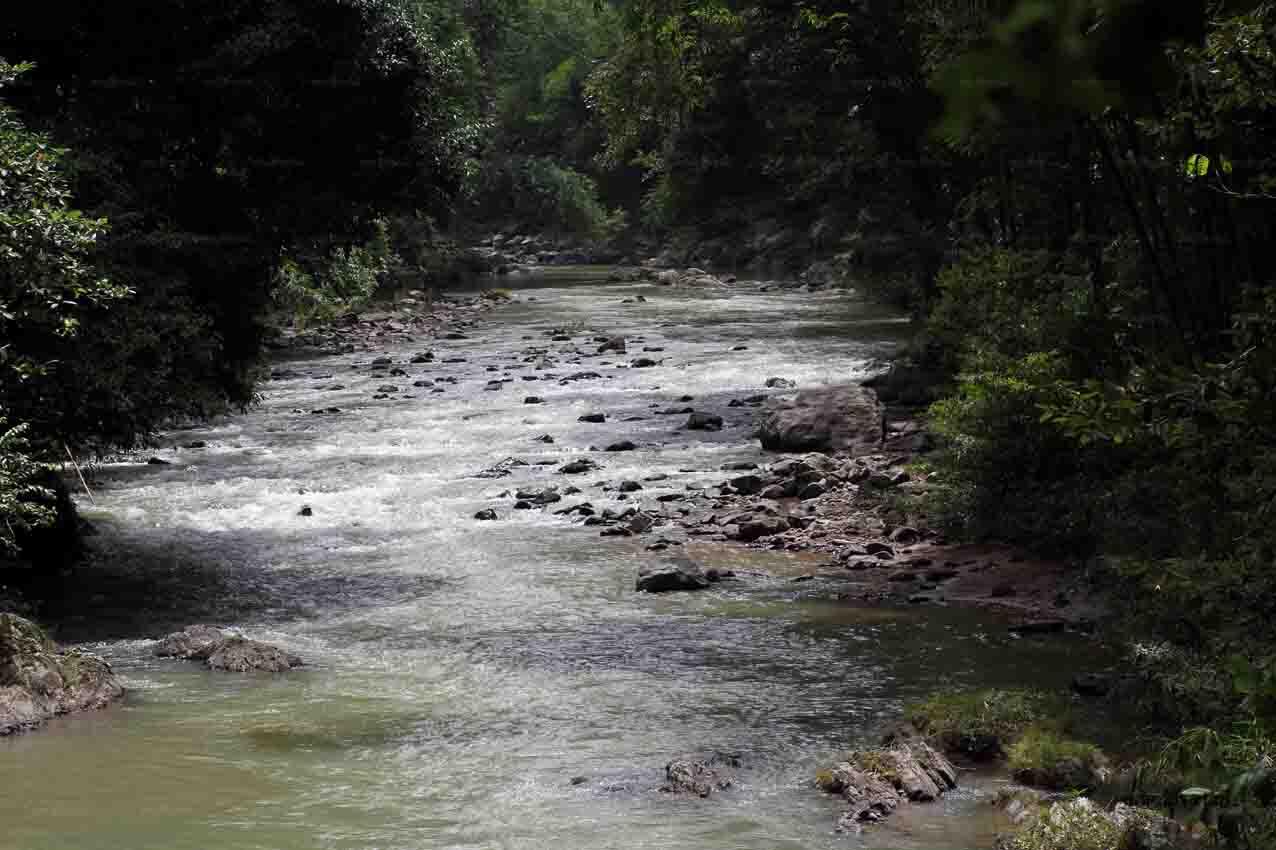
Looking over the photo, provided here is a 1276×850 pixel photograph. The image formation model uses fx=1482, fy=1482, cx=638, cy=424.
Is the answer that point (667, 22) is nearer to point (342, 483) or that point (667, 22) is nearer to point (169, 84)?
point (169, 84)

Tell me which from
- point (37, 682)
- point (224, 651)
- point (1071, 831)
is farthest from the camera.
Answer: point (224, 651)

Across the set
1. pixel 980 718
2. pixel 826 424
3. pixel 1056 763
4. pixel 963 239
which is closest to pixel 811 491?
pixel 826 424

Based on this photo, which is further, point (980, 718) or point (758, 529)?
point (758, 529)

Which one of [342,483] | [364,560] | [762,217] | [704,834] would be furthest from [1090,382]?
[762,217]

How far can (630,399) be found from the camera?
24219 mm

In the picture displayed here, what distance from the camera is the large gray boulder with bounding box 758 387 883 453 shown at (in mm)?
19312

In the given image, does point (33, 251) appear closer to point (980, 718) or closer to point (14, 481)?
point (14, 481)

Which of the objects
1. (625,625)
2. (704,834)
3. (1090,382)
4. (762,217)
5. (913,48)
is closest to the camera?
(1090,382)

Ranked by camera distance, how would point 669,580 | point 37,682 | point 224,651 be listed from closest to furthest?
point 37,682, point 224,651, point 669,580

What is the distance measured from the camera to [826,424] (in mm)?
19672

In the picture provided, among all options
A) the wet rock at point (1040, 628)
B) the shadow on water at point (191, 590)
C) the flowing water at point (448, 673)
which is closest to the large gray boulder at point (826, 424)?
the flowing water at point (448, 673)

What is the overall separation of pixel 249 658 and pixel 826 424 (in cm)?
1028

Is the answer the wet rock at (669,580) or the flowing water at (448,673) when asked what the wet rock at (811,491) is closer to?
the flowing water at (448,673)

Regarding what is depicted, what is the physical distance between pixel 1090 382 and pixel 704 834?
11.4ft
